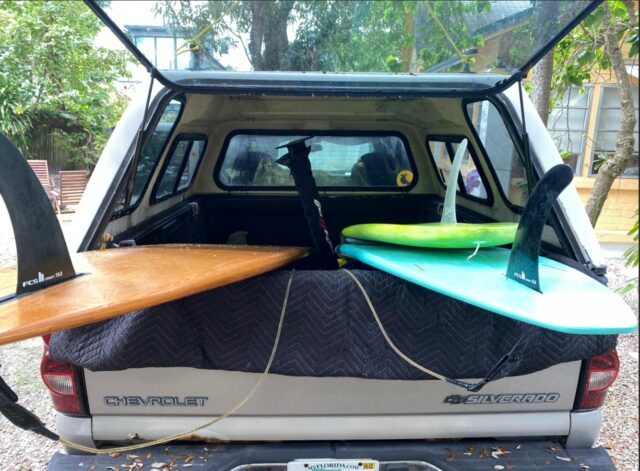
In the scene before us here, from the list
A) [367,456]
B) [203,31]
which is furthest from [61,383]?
[203,31]

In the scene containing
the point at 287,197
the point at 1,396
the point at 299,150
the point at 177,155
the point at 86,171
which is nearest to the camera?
the point at 1,396

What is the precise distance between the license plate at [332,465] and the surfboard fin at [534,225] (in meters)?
0.83

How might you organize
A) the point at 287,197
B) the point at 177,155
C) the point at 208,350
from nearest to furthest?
1. the point at 208,350
2. the point at 177,155
3. the point at 287,197

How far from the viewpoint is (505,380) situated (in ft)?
6.14

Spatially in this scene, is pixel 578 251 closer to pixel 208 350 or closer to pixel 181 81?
pixel 208 350

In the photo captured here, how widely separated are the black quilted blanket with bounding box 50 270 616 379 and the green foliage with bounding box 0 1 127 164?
7.60 m

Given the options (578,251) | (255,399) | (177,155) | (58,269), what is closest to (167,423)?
(255,399)

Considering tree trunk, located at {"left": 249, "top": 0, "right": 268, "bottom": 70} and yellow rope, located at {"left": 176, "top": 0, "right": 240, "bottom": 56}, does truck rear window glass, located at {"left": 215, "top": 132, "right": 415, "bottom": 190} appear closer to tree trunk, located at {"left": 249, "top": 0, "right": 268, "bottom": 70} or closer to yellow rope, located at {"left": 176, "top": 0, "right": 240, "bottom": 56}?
tree trunk, located at {"left": 249, "top": 0, "right": 268, "bottom": 70}

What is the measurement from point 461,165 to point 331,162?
1.14 metres

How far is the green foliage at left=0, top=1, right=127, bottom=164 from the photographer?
8766 millimetres

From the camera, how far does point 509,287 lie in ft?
5.27

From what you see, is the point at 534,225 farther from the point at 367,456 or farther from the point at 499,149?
the point at 499,149

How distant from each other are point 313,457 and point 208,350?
55 centimetres

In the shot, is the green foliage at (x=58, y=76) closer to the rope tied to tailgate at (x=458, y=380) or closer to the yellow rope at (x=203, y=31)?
the yellow rope at (x=203, y=31)
